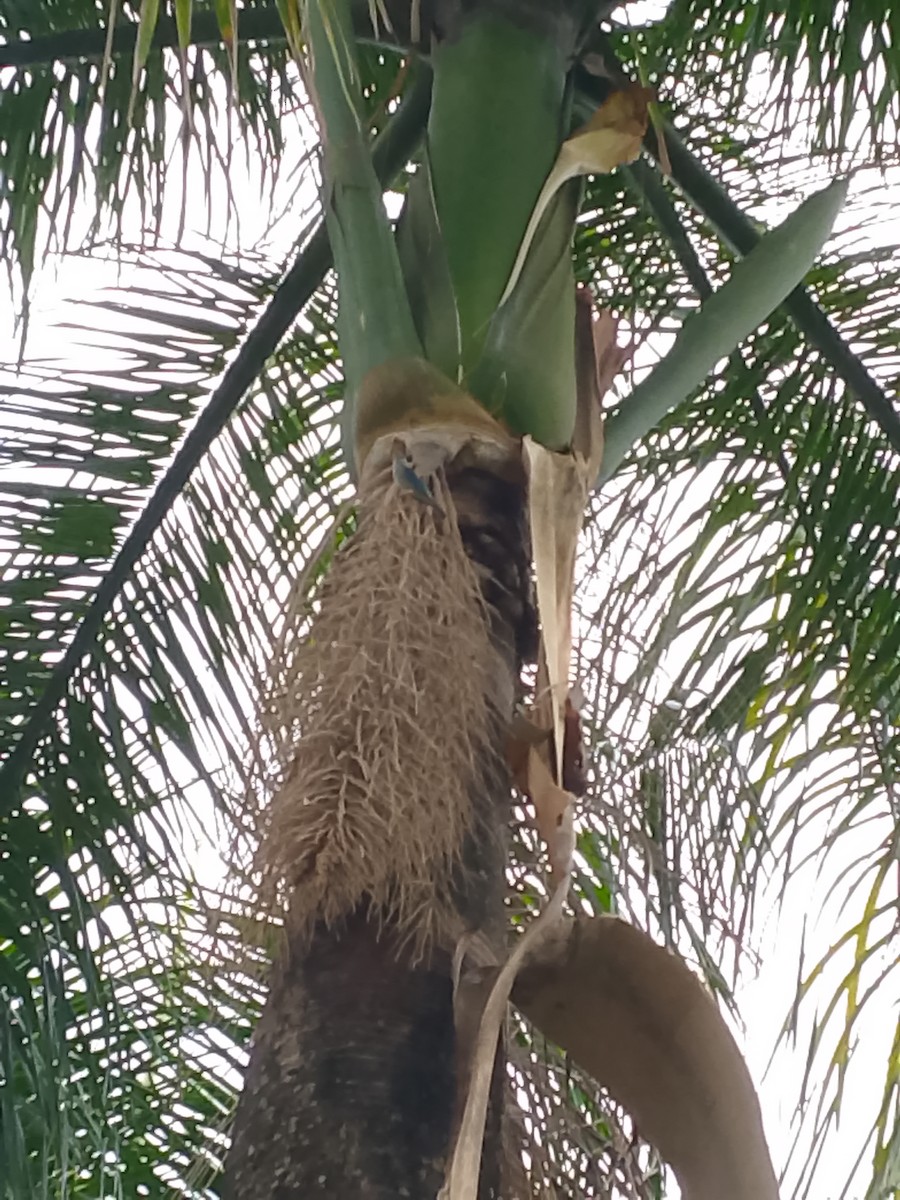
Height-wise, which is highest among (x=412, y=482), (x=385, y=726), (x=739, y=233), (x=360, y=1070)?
(x=739, y=233)

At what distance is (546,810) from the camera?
1.01 metres

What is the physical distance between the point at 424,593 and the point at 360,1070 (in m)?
0.36

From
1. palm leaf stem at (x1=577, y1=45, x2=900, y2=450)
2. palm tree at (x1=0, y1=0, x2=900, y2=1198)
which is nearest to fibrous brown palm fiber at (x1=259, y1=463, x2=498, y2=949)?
palm tree at (x1=0, y1=0, x2=900, y2=1198)

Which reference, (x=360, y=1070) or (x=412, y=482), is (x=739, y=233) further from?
(x=360, y=1070)

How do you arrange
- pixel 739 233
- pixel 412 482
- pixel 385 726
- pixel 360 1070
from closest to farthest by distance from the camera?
1. pixel 360 1070
2. pixel 385 726
3. pixel 412 482
4. pixel 739 233

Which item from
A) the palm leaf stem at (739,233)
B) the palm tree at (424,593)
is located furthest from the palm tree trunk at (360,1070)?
the palm leaf stem at (739,233)

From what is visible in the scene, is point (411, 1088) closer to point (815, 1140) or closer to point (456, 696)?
point (456, 696)

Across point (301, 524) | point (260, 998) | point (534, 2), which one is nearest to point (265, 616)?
point (301, 524)

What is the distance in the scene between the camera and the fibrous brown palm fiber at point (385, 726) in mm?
959

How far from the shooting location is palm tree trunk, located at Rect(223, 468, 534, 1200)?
84 cm

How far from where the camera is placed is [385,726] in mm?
1029

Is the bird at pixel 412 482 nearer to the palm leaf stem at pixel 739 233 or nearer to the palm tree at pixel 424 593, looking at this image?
the palm tree at pixel 424 593

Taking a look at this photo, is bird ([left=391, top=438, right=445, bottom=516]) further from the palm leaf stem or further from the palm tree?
the palm leaf stem

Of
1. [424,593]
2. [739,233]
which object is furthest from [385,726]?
[739,233]
